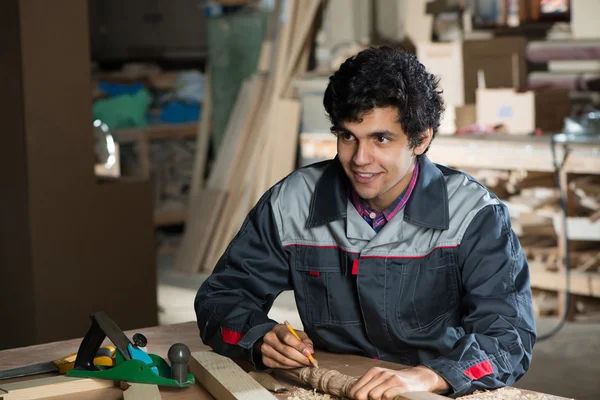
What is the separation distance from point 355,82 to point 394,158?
0.21m

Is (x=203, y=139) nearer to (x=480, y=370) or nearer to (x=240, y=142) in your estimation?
(x=240, y=142)

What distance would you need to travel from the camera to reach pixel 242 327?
233 cm

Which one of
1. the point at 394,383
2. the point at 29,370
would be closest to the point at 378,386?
the point at 394,383

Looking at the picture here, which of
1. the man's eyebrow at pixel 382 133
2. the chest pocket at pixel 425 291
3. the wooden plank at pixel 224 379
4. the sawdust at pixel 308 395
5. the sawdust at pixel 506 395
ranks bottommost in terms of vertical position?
the sawdust at pixel 506 395

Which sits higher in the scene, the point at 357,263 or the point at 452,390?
the point at 357,263

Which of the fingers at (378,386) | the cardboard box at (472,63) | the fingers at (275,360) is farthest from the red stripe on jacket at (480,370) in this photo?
the cardboard box at (472,63)

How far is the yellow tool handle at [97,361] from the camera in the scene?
220cm

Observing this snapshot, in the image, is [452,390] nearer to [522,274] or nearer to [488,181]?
[522,274]

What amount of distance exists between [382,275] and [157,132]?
6.28 meters

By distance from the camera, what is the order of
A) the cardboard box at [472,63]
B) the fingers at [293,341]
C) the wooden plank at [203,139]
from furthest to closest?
the wooden plank at [203,139]
the cardboard box at [472,63]
the fingers at [293,341]

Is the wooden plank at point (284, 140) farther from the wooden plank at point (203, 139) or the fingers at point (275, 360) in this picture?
the fingers at point (275, 360)

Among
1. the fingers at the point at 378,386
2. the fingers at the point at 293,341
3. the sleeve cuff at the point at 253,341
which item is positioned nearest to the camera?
the fingers at the point at 378,386

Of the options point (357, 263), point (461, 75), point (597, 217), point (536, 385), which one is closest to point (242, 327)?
point (357, 263)

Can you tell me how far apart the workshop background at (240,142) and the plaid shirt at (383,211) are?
2.29 meters
